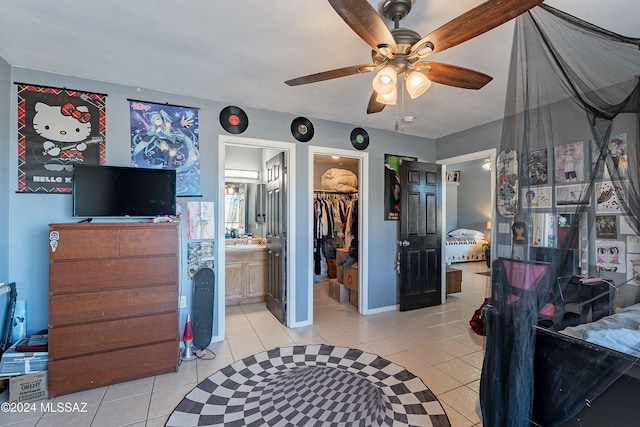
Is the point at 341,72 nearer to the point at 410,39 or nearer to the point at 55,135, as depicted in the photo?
the point at 410,39

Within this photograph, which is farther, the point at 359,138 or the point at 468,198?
the point at 468,198

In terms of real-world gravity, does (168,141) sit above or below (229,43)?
below

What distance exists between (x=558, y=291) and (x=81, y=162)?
3.52 m

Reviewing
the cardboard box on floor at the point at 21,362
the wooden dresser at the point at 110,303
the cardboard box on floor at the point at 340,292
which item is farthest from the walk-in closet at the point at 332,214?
the cardboard box on floor at the point at 21,362

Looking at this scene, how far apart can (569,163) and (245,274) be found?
3962 millimetres

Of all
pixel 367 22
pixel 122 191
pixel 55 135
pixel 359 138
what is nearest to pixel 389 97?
pixel 367 22

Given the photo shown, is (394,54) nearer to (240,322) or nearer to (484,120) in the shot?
(484,120)

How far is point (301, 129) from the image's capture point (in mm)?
3436

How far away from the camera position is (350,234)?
5.09 meters

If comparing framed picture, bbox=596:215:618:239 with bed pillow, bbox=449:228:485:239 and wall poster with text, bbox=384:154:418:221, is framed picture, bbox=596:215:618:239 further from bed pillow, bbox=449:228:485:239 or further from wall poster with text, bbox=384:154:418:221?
bed pillow, bbox=449:228:485:239

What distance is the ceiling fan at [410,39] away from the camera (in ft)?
3.91

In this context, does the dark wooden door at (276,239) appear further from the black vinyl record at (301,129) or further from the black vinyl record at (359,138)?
the black vinyl record at (359,138)

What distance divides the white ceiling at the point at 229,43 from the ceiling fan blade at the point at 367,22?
34 cm

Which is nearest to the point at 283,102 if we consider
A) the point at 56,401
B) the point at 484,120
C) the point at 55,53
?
the point at 55,53
